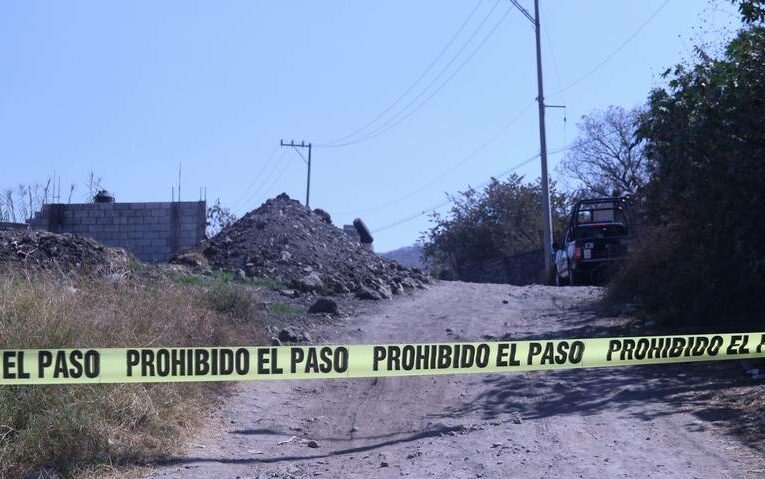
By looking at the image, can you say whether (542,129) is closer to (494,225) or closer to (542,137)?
(542,137)

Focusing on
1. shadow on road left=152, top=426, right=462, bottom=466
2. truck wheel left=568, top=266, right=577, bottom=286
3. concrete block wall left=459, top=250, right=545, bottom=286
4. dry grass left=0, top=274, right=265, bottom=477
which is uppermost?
concrete block wall left=459, top=250, right=545, bottom=286

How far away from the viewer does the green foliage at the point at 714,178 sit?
40.9 feet

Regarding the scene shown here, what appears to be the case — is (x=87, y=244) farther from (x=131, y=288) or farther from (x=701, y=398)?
(x=701, y=398)

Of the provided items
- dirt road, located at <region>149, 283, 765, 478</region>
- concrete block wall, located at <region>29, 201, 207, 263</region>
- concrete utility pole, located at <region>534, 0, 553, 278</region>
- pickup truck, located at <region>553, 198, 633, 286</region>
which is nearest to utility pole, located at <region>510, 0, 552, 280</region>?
concrete utility pole, located at <region>534, 0, 553, 278</region>

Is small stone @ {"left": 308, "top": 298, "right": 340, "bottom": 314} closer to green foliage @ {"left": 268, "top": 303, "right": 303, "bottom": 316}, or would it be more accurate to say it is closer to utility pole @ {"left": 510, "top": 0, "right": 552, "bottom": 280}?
green foliage @ {"left": 268, "top": 303, "right": 303, "bottom": 316}

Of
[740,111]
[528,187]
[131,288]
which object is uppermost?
[528,187]

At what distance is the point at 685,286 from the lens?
14.5 m

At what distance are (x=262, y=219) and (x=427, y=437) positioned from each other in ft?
47.5

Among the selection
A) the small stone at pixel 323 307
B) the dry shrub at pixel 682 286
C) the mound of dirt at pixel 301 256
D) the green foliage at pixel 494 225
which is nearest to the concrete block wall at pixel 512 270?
the green foliage at pixel 494 225

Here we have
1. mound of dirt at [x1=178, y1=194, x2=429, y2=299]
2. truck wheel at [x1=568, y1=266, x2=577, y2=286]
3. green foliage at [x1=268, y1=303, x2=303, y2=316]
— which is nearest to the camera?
green foliage at [x1=268, y1=303, x2=303, y2=316]

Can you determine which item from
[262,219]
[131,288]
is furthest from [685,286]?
[262,219]

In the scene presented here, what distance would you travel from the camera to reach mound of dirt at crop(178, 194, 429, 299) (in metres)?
19.6

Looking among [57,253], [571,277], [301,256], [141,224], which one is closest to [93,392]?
[57,253]

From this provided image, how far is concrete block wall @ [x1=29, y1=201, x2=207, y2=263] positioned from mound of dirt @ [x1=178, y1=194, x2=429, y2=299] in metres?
2.81
